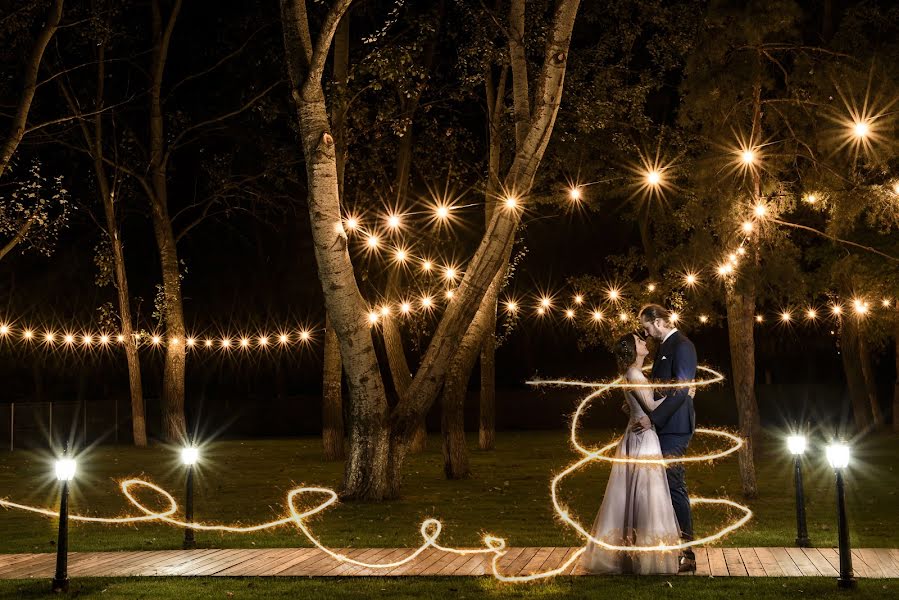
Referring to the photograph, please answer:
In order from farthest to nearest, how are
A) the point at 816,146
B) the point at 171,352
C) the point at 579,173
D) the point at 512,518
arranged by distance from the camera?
the point at 171,352 < the point at 579,173 < the point at 816,146 < the point at 512,518

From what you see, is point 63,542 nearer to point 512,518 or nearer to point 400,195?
point 512,518

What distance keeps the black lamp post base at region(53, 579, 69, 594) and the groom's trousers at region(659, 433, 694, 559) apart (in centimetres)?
513

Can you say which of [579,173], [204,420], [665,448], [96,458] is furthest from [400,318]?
[204,420]

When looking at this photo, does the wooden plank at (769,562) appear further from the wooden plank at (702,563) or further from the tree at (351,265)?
the tree at (351,265)

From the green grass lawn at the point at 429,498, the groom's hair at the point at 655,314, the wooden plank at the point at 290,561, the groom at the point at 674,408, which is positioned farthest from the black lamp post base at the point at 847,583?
the wooden plank at the point at 290,561

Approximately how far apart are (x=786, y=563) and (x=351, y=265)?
7.92 m

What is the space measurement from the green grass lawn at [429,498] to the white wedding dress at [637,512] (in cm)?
49

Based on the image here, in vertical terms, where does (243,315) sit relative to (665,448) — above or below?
above

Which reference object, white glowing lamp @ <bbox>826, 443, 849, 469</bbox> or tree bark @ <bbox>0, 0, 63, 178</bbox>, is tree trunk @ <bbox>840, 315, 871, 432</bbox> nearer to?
tree bark @ <bbox>0, 0, 63, 178</bbox>

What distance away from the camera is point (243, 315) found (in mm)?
49688

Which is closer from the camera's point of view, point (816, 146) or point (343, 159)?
point (816, 146)

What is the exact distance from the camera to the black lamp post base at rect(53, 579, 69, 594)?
9203 millimetres

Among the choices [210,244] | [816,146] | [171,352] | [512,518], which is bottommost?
[512,518]

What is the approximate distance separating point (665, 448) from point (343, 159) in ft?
46.1
